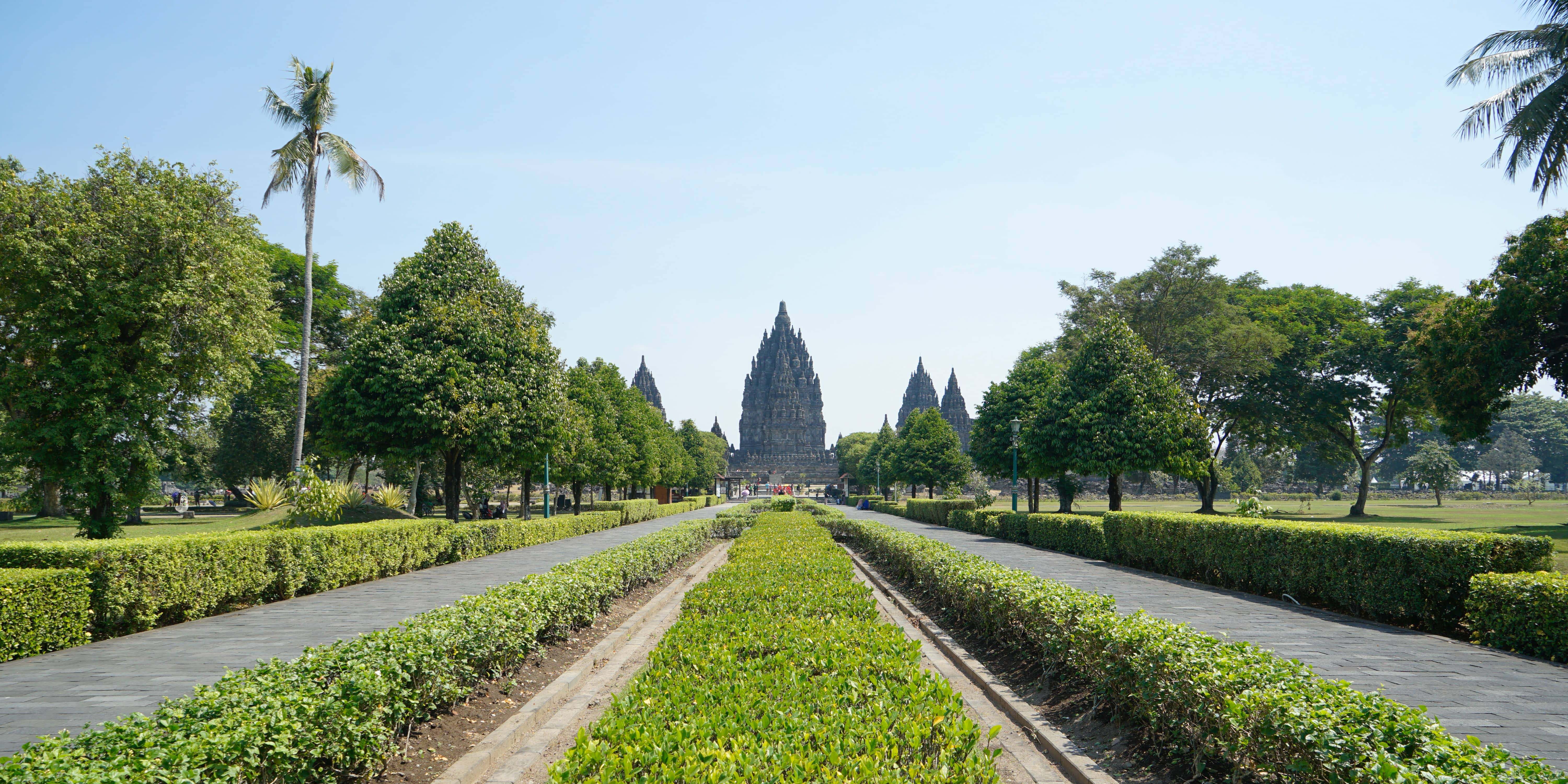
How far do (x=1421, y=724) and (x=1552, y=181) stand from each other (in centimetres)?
2144

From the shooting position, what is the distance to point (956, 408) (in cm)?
13288

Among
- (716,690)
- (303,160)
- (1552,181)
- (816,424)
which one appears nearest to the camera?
(716,690)

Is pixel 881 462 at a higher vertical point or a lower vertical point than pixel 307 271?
lower

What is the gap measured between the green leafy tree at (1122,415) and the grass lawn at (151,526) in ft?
76.3

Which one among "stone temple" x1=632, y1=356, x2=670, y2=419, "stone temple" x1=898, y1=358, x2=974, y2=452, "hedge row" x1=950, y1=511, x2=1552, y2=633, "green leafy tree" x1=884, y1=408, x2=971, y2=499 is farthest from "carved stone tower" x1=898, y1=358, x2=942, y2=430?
"hedge row" x1=950, y1=511, x2=1552, y2=633

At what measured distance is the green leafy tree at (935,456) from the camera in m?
47.4

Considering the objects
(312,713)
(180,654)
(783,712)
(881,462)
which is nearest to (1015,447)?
(180,654)

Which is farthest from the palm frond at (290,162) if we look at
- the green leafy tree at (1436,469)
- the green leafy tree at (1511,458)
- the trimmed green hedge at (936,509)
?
the green leafy tree at (1511,458)

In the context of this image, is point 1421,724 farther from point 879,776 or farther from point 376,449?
point 376,449

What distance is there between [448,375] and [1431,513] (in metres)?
56.4

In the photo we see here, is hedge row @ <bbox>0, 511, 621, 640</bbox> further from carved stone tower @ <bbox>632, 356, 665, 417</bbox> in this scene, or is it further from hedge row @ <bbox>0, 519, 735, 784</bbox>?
carved stone tower @ <bbox>632, 356, 665, 417</bbox>

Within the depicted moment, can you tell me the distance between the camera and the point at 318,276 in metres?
37.3

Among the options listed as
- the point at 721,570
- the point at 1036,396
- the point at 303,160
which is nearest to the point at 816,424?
the point at 1036,396

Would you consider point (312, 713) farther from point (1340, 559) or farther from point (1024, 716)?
point (1340, 559)
